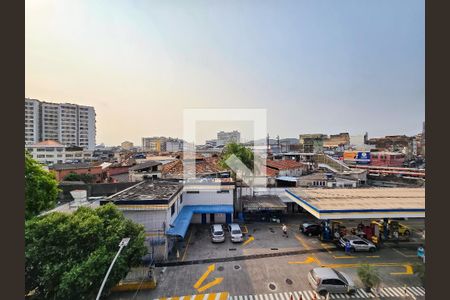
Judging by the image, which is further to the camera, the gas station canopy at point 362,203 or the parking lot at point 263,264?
the gas station canopy at point 362,203

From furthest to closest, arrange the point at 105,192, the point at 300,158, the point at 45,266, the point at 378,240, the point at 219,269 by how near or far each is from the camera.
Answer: the point at 300,158 < the point at 105,192 < the point at 378,240 < the point at 219,269 < the point at 45,266

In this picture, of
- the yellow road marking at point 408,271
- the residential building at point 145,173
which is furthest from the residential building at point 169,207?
the residential building at point 145,173

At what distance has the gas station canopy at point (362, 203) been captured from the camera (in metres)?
16.4

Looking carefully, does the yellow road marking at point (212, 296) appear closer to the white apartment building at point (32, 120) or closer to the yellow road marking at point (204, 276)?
the yellow road marking at point (204, 276)

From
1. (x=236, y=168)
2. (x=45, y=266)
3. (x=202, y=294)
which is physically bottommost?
(x=202, y=294)

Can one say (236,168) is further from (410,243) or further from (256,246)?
(410,243)

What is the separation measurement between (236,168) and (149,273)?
64.9 ft

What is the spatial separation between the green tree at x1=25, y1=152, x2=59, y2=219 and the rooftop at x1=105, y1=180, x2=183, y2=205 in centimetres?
524

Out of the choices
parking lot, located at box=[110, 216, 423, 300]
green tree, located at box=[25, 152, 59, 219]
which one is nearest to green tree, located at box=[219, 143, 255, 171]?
parking lot, located at box=[110, 216, 423, 300]

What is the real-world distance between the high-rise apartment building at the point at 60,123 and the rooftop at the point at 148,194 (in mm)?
82741

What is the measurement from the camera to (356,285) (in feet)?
41.0

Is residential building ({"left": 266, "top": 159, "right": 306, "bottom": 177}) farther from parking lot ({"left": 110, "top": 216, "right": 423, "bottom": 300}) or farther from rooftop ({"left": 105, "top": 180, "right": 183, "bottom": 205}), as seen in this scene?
rooftop ({"left": 105, "top": 180, "right": 183, "bottom": 205})

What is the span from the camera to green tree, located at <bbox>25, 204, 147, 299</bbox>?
347 inches

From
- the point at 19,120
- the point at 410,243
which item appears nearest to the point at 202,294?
the point at 19,120
